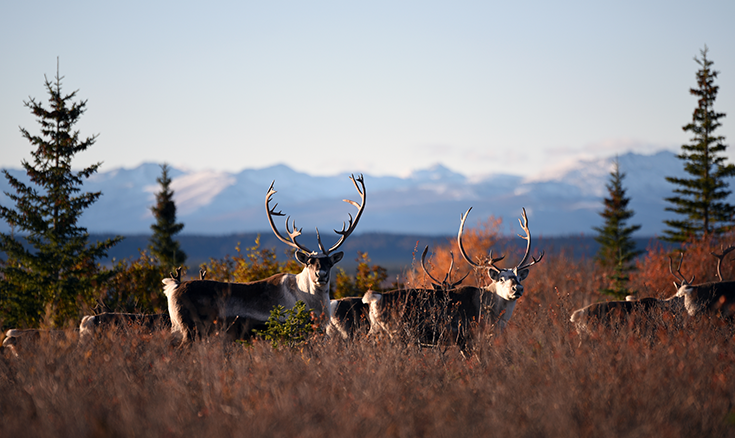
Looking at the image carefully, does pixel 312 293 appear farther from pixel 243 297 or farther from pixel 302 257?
pixel 243 297

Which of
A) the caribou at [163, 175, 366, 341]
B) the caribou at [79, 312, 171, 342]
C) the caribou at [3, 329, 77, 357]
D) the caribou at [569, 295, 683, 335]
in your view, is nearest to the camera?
the caribou at [3, 329, 77, 357]

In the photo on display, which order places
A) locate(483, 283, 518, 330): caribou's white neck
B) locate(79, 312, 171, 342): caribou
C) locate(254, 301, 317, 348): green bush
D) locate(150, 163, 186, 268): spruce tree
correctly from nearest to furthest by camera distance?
locate(254, 301, 317, 348): green bush → locate(79, 312, 171, 342): caribou → locate(483, 283, 518, 330): caribou's white neck → locate(150, 163, 186, 268): spruce tree

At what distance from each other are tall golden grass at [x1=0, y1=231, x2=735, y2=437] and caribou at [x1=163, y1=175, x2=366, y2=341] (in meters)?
0.47

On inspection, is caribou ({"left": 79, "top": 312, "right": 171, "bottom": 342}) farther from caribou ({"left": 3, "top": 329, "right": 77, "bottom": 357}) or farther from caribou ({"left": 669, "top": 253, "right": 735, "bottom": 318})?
caribou ({"left": 669, "top": 253, "right": 735, "bottom": 318})

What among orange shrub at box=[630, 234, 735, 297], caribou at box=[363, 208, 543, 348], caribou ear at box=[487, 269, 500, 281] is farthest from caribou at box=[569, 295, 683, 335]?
orange shrub at box=[630, 234, 735, 297]

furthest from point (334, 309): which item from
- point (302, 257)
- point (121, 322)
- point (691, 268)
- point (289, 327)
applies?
point (691, 268)

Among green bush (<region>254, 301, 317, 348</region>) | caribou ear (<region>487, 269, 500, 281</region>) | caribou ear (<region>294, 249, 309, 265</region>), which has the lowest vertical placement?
green bush (<region>254, 301, 317, 348</region>)

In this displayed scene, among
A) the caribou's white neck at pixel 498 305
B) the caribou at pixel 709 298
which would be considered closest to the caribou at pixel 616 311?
the caribou at pixel 709 298

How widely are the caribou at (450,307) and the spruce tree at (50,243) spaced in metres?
9.90

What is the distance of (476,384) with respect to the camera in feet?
21.3

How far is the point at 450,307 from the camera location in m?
9.45

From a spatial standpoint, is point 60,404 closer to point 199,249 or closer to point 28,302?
point 28,302

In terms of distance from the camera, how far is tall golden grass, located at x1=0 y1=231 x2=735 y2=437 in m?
5.06

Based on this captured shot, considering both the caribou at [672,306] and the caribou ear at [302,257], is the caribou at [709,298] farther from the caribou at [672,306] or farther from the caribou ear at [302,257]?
the caribou ear at [302,257]
